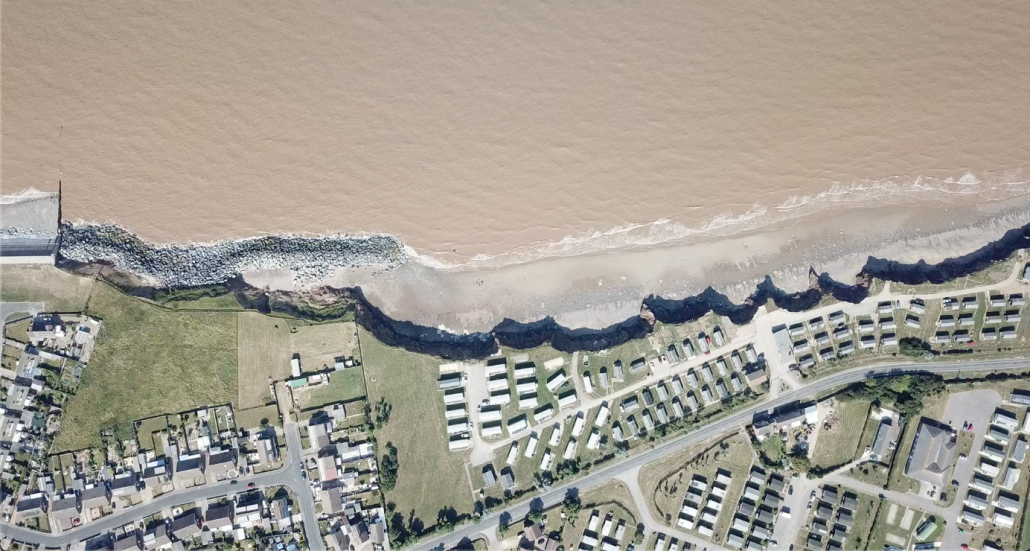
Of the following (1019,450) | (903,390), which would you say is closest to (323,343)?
(903,390)

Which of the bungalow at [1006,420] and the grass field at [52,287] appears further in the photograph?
the bungalow at [1006,420]

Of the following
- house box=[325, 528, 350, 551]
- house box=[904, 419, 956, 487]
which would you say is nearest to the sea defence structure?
house box=[325, 528, 350, 551]

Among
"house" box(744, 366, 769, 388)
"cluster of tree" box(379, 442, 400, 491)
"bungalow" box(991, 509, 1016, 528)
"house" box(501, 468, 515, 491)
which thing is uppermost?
"house" box(744, 366, 769, 388)

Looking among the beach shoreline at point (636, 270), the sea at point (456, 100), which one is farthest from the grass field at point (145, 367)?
the beach shoreline at point (636, 270)

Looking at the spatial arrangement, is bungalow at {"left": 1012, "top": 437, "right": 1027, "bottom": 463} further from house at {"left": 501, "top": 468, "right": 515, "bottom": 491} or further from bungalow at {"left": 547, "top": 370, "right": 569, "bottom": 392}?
house at {"left": 501, "top": 468, "right": 515, "bottom": 491}

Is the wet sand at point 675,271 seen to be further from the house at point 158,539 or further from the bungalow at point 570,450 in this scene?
the house at point 158,539

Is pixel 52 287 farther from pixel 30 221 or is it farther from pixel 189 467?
pixel 189 467
